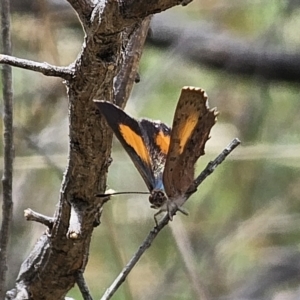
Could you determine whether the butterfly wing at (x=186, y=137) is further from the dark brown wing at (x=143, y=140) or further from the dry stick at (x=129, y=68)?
the dry stick at (x=129, y=68)

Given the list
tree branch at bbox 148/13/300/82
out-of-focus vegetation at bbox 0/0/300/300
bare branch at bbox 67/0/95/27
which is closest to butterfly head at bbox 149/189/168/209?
bare branch at bbox 67/0/95/27

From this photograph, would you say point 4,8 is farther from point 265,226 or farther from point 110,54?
point 265,226

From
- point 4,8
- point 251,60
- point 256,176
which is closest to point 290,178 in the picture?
point 256,176

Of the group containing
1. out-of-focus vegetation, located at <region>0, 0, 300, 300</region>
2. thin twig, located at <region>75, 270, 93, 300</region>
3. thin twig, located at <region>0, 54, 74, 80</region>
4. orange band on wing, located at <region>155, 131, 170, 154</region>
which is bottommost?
thin twig, located at <region>75, 270, 93, 300</region>

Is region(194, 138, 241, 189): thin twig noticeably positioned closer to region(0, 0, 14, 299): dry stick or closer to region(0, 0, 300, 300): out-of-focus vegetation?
region(0, 0, 14, 299): dry stick

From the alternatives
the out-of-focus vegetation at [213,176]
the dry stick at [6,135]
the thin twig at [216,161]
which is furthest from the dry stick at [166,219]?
the out-of-focus vegetation at [213,176]
